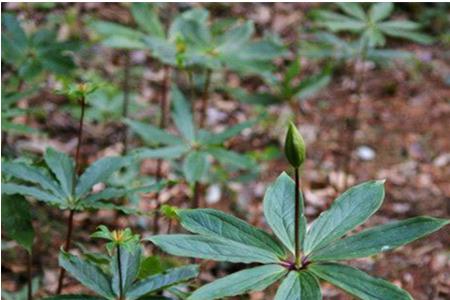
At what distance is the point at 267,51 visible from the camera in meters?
2.49

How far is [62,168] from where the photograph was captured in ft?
5.65

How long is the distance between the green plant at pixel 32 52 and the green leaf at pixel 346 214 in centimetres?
122

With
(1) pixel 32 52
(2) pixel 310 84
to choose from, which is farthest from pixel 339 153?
(1) pixel 32 52

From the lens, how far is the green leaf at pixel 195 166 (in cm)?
209

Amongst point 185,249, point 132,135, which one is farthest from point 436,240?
point 185,249

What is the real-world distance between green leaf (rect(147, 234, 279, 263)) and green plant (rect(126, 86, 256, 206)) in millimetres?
742

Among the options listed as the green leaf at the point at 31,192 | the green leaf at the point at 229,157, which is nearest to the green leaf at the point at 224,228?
the green leaf at the point at 31,192

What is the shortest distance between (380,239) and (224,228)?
29 centimetres

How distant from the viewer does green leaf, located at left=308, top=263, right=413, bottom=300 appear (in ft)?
4.07

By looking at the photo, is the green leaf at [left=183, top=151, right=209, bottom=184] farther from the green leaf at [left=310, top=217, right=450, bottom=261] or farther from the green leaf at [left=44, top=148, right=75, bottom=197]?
the green leaf at [left=310, top=217, right=450, bottom=261]

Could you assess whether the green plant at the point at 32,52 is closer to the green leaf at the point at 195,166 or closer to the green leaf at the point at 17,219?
the green leaf at the point at 195,166

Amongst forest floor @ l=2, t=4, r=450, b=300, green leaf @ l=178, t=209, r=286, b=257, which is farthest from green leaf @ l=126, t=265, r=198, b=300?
forest floor @ l=2, t=4, r=450, b=300

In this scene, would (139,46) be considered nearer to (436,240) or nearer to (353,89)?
(436,240)

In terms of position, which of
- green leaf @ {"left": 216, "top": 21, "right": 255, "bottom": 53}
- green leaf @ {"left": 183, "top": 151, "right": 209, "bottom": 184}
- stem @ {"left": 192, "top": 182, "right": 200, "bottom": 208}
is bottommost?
stem @ {"left": 192, "top": 182, "right": 200, "bottom": 208}
